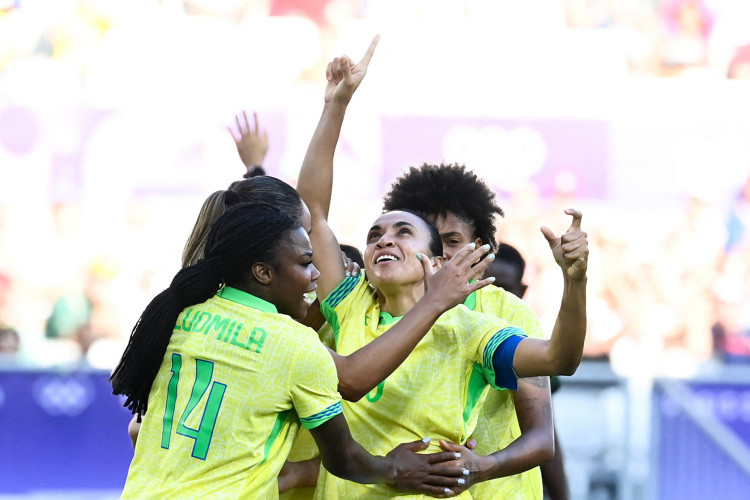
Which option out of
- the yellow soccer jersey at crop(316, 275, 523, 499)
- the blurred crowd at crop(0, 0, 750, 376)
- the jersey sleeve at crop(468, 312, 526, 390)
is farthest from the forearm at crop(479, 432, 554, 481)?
the blurred crowd at crop(0, 0, 750, 376)

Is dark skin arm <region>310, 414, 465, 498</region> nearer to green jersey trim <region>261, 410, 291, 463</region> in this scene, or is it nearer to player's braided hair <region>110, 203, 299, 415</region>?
green jersey trim <region>261, 410, 291, 463</region>

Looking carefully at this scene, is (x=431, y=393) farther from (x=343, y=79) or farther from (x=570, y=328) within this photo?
(x=343, y=79)

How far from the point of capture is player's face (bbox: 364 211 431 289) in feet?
10.2

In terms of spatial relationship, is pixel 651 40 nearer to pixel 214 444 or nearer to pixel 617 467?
pixel 617 467

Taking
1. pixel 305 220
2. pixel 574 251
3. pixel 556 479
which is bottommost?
→ pixel 556 479

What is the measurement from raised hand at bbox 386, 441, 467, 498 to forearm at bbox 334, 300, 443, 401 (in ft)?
0.67

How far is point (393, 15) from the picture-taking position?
10.1m

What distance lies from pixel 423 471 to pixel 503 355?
14.8 inches

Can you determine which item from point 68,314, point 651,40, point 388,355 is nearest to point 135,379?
point 388,355

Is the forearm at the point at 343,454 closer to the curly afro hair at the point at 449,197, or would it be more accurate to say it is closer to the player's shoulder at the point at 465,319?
the player's shoulder at the point at 465,319

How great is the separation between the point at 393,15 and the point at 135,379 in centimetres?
787

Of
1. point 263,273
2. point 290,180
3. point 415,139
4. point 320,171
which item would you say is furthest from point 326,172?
point 415,139

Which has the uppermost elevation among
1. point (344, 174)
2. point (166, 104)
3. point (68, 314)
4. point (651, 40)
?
point (651, 40)

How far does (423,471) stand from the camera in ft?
9.48
